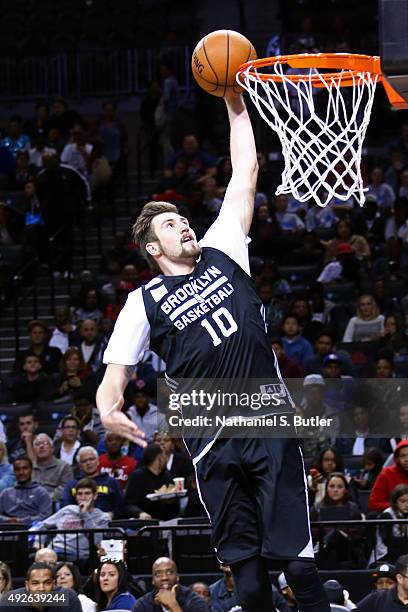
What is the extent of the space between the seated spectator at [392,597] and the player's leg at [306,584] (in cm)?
347

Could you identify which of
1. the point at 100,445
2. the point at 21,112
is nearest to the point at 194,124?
the point at 21,112

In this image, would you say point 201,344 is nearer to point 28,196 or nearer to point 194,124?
point 28,196

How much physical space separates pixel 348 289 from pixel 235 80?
9436 mm

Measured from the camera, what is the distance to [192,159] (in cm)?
1894

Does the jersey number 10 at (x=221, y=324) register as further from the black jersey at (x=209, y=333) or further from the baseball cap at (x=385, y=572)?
the baseball cap at (x=385, y=572)

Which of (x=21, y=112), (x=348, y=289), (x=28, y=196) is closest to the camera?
(x=348, y=289)

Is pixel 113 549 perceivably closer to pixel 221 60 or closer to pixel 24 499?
pixel 24 499

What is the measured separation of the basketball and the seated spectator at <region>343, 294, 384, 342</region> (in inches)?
319

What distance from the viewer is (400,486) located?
10641 mm

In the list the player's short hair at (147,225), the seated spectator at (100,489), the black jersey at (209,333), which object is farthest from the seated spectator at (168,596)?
the player's short hair at (147,225)

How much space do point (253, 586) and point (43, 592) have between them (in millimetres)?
3956

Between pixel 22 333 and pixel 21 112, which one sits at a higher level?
pixel 21 112

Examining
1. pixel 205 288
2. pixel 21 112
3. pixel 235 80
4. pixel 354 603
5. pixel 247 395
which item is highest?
pixel 21 112

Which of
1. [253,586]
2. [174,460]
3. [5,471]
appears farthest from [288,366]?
[253,586]
